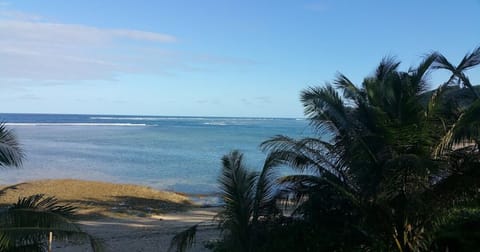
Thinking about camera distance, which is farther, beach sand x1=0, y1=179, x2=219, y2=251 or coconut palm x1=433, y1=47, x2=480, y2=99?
beach sand x1=0, y1=179, x2=219, y2=251

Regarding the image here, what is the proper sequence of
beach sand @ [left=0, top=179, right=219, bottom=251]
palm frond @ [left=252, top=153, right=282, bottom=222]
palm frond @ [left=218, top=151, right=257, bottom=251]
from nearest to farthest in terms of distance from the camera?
palm frond @ [left=218, top=151, right=257, bottom=251] → palm frond @ [left=252, top=153, right=282, bottom=222] → beach sand @ [left=0, top=179, right=219, bottom=251]

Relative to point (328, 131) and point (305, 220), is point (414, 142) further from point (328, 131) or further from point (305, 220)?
point (305, 220)

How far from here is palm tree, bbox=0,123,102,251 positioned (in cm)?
642

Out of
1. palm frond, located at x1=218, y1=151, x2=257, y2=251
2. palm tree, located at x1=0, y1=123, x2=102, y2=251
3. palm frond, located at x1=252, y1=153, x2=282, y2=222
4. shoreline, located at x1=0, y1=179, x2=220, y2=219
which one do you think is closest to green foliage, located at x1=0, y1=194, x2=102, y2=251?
palm tree, located at x1=0, y1=123, x2=102, y2=251

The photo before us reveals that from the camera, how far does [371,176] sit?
8500 mm

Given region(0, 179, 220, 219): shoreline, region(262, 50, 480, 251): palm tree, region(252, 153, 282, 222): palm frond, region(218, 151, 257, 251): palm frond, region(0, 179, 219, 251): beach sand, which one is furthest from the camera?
region(0, 179, 220, 219): shoreline

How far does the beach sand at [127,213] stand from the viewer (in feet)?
53.1

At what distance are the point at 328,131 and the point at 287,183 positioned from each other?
1.25m

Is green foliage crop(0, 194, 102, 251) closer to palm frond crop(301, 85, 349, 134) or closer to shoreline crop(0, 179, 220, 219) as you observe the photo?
palm frond crop(301, 85, 349, 134)

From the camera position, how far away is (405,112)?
856 cm

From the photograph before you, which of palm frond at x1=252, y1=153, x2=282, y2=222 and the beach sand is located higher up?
palm frond at x1=252, y1=153, x2=282, y2=222

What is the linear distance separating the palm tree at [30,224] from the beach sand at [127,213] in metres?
6.87

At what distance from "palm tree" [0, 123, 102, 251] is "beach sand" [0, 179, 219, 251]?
687cm

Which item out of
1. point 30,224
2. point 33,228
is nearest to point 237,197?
point 30,224
